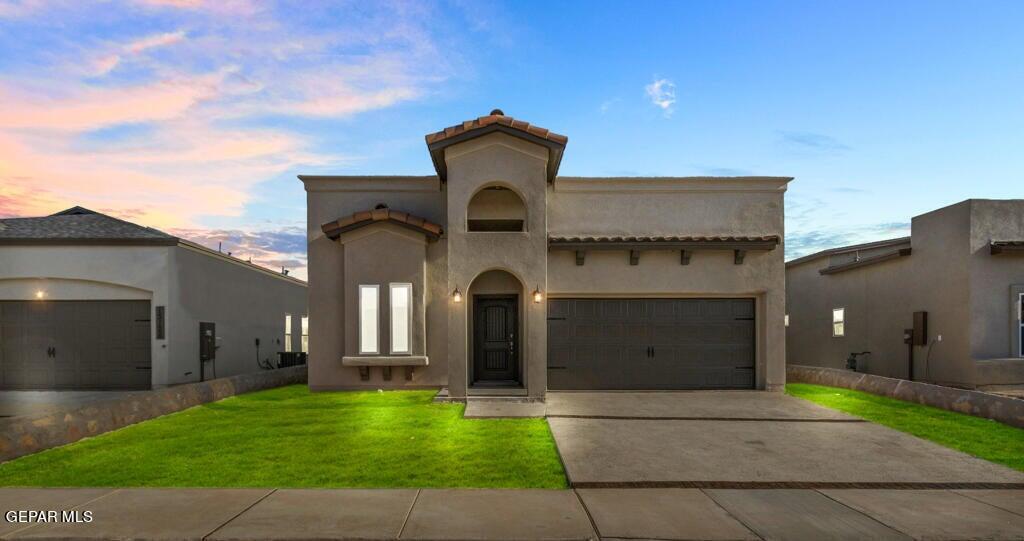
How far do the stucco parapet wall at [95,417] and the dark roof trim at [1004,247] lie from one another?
20.0 m

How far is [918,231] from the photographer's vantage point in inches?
685

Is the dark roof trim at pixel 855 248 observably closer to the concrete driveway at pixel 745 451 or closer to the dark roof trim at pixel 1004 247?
the dark roof trim at pixel 1004 247

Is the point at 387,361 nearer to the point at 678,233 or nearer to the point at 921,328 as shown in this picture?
the point at 678,233

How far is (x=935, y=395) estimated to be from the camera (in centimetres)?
1261

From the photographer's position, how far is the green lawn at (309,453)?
7.25m

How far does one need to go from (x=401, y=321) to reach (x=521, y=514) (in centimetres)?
924

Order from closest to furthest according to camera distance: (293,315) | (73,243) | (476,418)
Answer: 1. (476,418)
2. (73,243)
3. (293,315)

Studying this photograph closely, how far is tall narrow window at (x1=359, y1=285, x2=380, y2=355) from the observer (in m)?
14.6

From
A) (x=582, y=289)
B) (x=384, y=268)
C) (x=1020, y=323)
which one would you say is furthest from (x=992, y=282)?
(x=384, y=268)

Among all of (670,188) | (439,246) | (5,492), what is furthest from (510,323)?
(5,492)

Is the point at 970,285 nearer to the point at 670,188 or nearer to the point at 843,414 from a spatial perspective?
the point at 843,414

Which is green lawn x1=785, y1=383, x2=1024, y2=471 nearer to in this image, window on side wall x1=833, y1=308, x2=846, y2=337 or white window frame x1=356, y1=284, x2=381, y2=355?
window on side wall x1=833, y1=308, x2=846, y2=337

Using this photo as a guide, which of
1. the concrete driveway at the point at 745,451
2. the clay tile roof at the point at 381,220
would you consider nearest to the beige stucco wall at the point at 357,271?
the clay tile roof at the point at 381,220

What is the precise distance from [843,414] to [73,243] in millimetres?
20075
